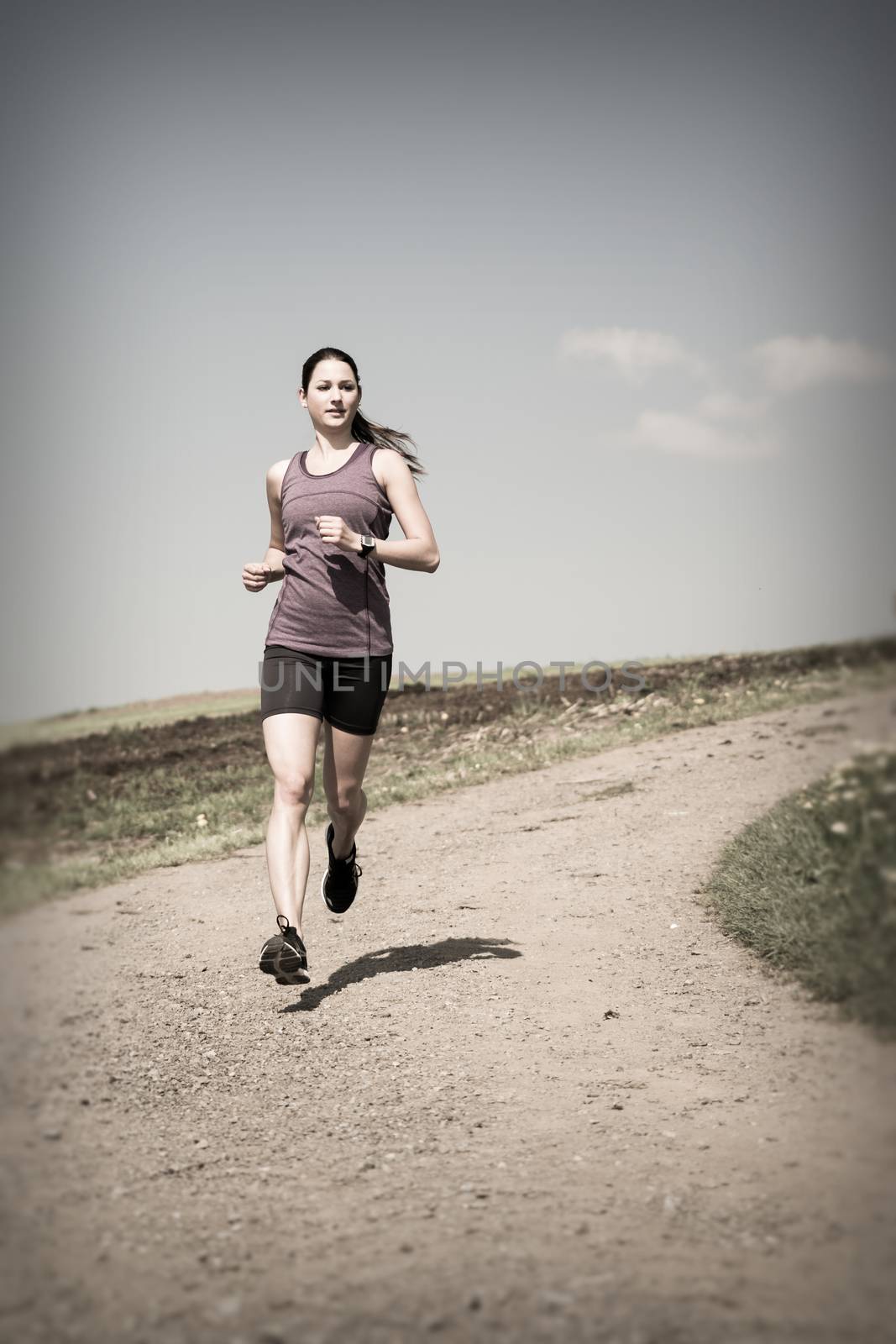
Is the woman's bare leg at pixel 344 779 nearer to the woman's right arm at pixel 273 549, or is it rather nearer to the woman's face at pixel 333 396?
the woman's right arm at pixel 273 549

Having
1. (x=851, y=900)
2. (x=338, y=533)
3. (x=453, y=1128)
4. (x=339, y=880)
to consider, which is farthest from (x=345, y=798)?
(x=851, y=900)

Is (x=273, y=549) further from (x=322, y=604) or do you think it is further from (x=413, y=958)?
(x=413, y=958)

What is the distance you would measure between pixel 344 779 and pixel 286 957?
3.24 feet

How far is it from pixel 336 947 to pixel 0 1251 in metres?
4.19

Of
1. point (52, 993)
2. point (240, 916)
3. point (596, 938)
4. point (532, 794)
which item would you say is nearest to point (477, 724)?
point (532, 794)

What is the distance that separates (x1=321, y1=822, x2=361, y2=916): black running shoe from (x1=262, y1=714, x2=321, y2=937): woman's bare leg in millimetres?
968

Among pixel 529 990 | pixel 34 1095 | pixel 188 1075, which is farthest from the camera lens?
pixel 529 990

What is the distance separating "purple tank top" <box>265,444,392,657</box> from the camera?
4895 millimetres

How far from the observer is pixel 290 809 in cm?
482

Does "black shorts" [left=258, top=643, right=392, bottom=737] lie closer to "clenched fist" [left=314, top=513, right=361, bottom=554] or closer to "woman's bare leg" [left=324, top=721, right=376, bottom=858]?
"woman's bare leg" [left=324, top=721, right=376, bottom=858]

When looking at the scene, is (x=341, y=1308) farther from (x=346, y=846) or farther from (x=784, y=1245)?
(x=346, y=846)

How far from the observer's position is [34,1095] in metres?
2.50

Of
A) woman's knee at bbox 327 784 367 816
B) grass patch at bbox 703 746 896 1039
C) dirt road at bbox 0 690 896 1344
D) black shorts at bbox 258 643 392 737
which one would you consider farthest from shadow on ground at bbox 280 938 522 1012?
grass patch at bbox 703 746 896 1039

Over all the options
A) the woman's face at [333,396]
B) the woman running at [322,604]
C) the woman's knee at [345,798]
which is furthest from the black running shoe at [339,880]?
the woman's face at [333,396]
